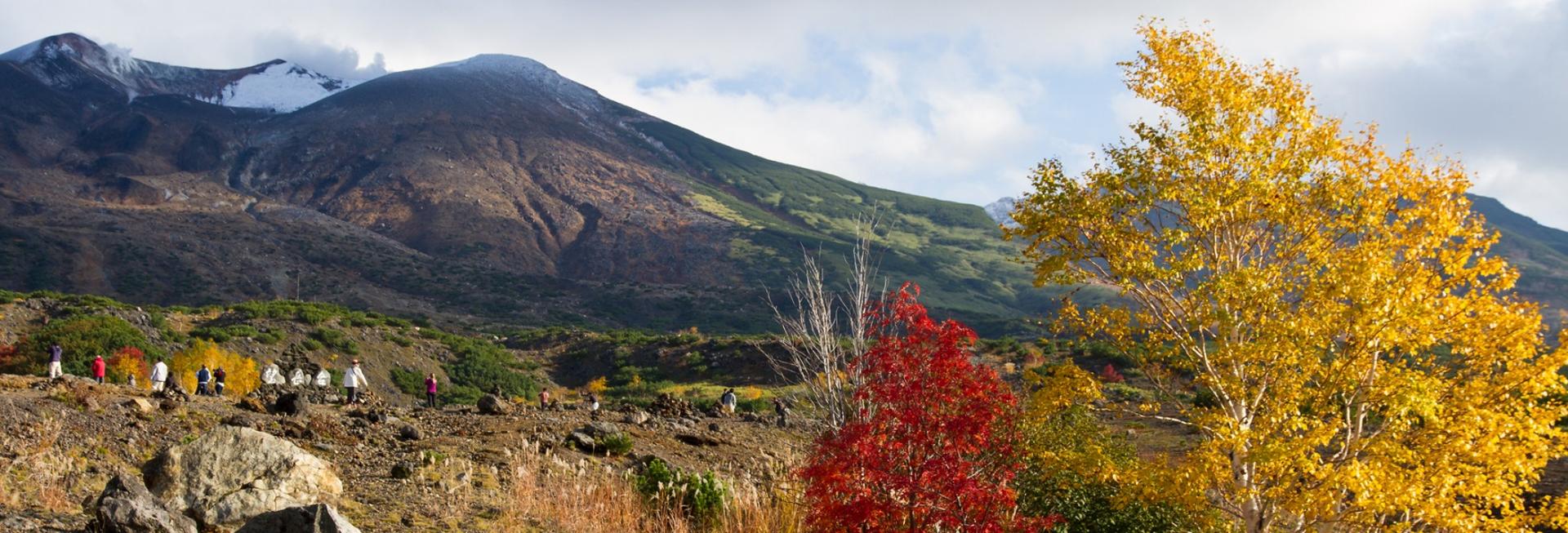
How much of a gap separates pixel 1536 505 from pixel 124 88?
16459 centimetres

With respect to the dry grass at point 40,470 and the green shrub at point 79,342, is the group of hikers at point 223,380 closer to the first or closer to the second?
the green shrub at point 79,342

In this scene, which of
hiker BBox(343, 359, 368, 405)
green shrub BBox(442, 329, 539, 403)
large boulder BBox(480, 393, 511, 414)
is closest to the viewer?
large boulder BBox(480, 393, 511, 414)

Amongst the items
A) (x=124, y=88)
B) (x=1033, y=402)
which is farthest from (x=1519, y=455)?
(x=124, y=88)

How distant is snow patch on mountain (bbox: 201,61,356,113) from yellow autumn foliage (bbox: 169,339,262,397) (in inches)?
5497

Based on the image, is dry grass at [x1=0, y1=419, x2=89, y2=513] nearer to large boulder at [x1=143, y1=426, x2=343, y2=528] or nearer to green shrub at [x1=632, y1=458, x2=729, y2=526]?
large boulder at [x1=143, y1=426, x2=343, y2=528]

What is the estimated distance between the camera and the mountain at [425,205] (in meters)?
72.4

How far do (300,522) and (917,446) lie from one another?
158 inches

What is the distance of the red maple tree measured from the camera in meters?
6.15

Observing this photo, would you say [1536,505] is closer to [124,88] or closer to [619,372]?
[619,372]

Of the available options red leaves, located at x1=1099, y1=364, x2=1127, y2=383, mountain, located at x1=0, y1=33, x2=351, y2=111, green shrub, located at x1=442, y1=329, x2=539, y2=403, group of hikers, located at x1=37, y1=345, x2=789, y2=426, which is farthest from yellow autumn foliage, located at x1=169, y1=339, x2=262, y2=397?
mountain, located at x1=0, y1=33, x2=351, y2=111

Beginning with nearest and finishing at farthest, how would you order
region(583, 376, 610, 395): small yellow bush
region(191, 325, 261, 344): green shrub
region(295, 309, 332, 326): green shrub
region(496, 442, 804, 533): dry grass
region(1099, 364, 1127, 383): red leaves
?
region(496, 442, 804, 533): dry grass < region(191, 325, 261, 344): green shrub < region(1099, 364, 1127, 383): red leaves < region(295, 309, 332, 326): green shrub < region(583, 376, 610, 395): small yellow bush

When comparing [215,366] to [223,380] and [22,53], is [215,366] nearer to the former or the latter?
[223,380]

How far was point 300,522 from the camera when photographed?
6160 mm

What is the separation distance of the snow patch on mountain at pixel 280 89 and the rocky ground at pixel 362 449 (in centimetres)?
15800
